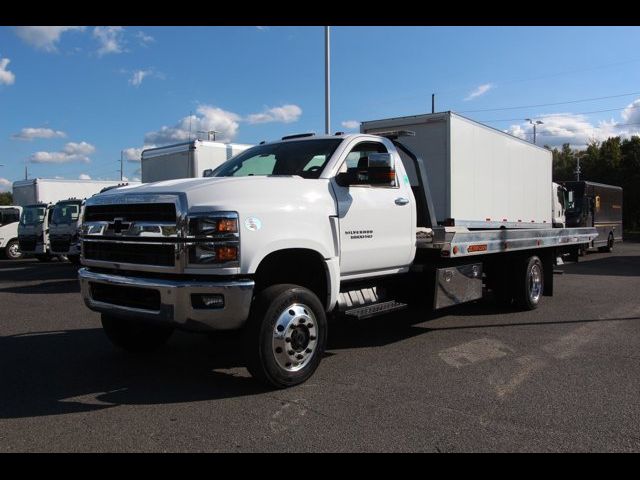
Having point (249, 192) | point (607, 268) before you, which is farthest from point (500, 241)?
point (607, 268)

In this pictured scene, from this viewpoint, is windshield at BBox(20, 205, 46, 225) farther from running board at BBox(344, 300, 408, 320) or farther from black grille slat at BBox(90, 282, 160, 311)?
running board at BBox(344, 300, 408, 320)

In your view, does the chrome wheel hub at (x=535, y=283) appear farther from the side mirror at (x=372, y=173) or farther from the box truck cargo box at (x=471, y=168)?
the side mirror at (x=372, y=173)

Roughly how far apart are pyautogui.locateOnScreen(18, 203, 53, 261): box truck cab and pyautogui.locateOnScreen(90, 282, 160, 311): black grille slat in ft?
51.3

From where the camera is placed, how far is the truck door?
5461 millimetres

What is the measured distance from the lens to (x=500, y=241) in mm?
7637

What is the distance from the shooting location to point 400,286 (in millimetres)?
6590

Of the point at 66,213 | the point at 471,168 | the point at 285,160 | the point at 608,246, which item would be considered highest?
the point at 471,168

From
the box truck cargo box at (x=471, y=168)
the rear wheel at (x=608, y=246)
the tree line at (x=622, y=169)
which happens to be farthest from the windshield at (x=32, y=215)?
the tree line at (x=622, y=169)

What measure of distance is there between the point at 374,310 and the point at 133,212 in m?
2.52

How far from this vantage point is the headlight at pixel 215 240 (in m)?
4.39

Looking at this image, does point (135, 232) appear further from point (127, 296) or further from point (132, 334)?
point (132, 334)

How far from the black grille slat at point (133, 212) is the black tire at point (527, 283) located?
5969 millimetres
